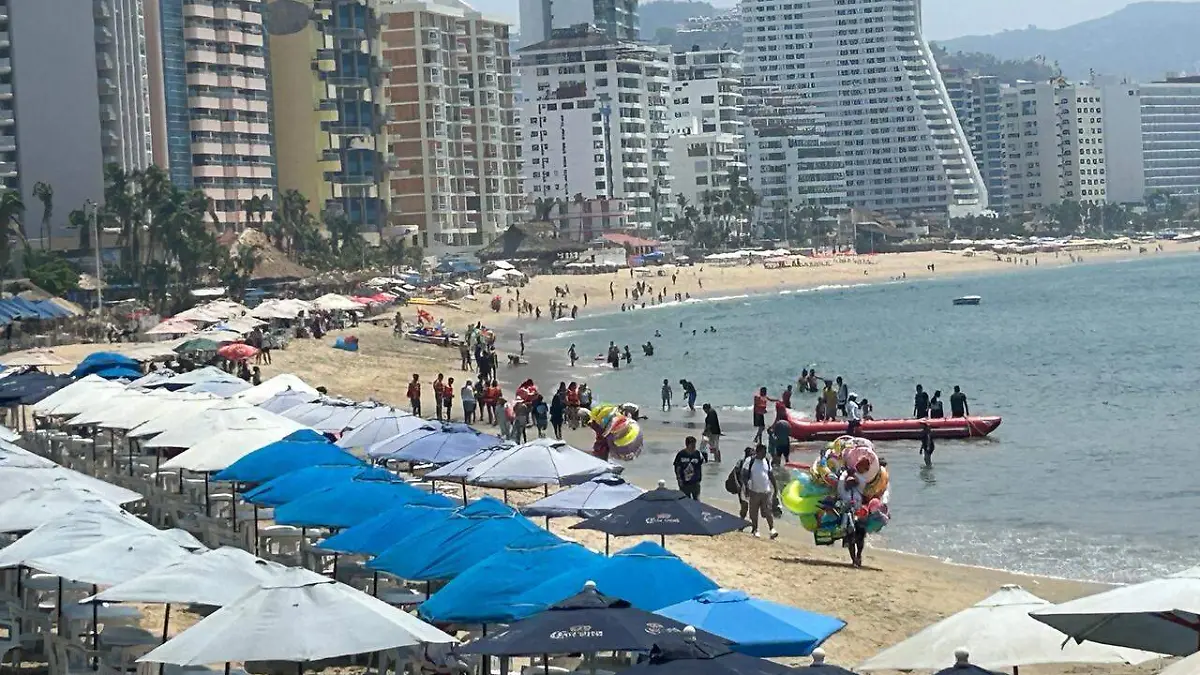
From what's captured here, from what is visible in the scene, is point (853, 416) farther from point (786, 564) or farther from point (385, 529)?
point (385, 529)

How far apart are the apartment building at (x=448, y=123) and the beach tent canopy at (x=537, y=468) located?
112 m

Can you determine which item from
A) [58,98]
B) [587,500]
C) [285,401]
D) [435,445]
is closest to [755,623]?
[587,500]

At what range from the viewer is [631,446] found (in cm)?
3023

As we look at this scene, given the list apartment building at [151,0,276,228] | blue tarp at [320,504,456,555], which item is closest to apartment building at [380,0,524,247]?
apartment building at [151,0,276,228]

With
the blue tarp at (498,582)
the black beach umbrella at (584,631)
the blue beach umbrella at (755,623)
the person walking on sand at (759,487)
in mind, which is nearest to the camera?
the black beach umbrella at (584,631)

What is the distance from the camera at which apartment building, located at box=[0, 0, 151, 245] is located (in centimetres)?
9056

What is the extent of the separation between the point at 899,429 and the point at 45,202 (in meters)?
58.8

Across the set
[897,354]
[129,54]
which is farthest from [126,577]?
[129,54]

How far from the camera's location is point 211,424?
73.9ft

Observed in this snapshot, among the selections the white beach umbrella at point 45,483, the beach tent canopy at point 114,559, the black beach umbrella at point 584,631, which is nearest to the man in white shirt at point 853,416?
the white beach umbrella at point 45,483

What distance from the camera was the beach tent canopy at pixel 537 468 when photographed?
19.8 meters

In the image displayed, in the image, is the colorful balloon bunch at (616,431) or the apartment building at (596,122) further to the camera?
the apartment building at (596,122)

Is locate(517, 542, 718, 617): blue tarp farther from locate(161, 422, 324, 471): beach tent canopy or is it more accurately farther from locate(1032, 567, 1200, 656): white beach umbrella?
locate(161, 422, 324, 471): beach tent canopy

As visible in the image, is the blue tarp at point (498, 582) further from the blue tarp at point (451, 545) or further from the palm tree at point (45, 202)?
the palm tree at point (45, 202)
